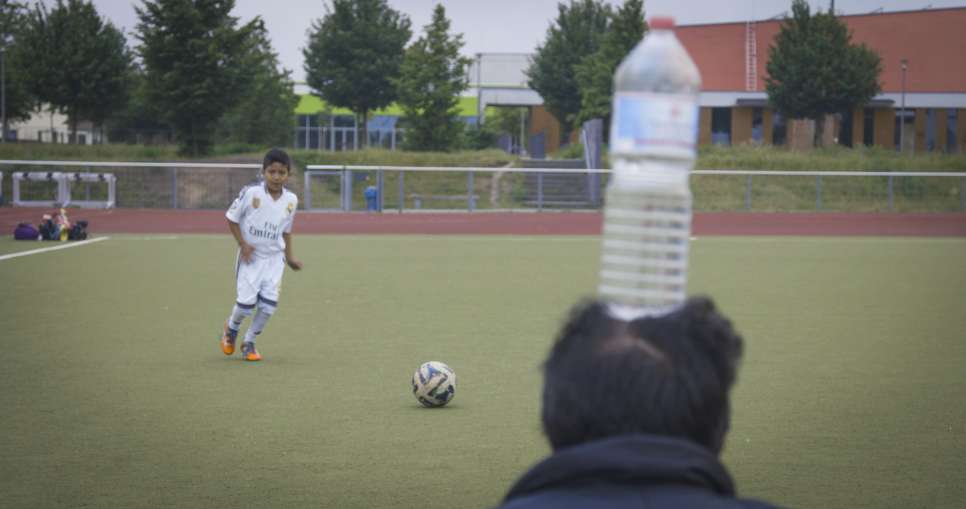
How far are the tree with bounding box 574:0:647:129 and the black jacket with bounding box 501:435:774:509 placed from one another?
159 ft

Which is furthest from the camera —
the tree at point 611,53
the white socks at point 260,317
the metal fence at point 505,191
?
the tree at point 611,53

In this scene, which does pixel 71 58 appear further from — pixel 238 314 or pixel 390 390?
pixel 390 390

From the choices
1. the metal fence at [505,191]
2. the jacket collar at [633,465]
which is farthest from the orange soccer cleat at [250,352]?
the metal fence at [505,191]

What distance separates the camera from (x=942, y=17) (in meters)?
54.7

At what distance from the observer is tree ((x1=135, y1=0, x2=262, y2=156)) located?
41.3m

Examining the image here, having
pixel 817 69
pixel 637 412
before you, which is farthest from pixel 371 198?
pixel 637 412

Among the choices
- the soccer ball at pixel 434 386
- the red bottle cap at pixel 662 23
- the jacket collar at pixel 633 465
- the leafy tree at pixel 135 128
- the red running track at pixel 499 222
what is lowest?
the red running track at pixel 499 222

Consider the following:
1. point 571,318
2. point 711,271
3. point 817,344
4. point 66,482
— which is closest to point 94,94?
point 711,271

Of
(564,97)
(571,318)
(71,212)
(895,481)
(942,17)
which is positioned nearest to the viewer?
(571,318)

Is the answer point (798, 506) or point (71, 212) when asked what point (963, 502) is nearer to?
point (798, 506)

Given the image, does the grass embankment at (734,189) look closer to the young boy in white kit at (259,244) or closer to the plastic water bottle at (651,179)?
the young boy in white kit at (259,244)

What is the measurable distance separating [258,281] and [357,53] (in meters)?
45.8

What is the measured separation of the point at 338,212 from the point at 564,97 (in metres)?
26.7

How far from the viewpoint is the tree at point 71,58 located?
Result: 4853cm
